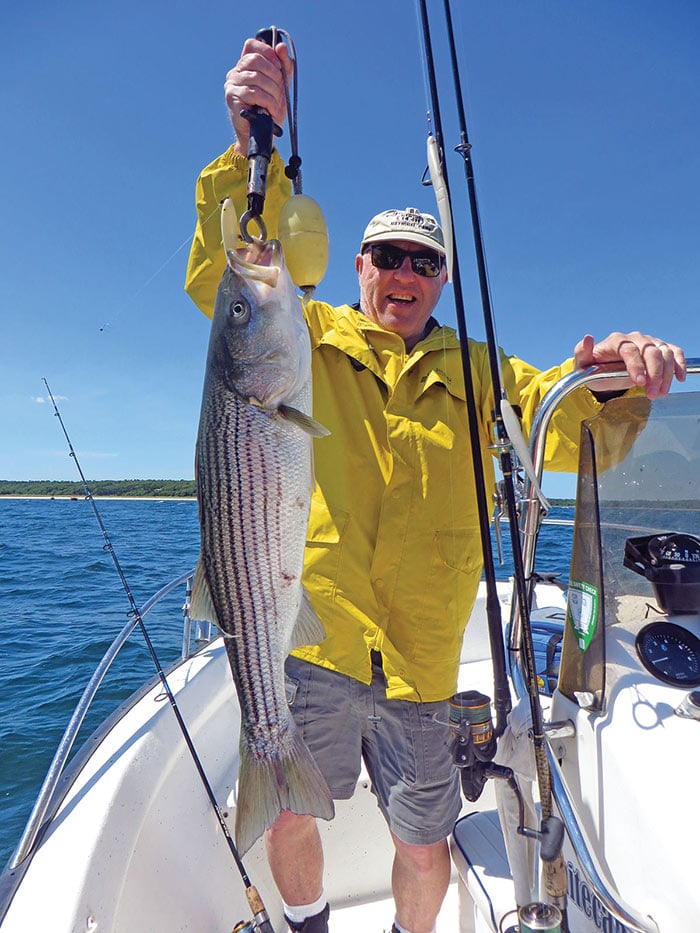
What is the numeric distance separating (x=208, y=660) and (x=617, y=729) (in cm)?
280

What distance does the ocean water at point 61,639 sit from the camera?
553 cm

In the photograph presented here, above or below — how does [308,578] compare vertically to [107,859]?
above

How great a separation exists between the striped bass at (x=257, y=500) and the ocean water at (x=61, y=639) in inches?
89.8

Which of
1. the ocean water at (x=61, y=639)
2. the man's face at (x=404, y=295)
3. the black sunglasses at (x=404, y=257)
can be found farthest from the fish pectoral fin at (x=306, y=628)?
the ocean water at (x=61, y=639)

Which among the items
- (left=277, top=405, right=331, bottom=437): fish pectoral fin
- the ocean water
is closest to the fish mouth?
(left=277, top=405, right=331, bottom=437): fish pectoral fin

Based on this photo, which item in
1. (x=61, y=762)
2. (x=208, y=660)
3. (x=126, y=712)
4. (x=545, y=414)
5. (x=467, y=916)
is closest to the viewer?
(x=545, y=414)

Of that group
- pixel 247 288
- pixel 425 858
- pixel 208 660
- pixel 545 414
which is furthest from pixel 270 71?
pixel 208 660

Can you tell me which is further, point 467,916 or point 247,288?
point 467,916

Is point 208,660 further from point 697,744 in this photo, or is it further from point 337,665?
point 697,744

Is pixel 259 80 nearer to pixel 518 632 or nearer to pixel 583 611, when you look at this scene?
pixel 583 611

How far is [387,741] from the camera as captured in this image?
2387 millimetres

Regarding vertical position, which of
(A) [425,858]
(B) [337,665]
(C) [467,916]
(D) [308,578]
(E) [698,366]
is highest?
(E) [698,366]

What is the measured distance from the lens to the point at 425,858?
93.6 inches

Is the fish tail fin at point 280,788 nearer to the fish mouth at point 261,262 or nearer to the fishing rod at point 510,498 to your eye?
the fishing rod at point 510,498
